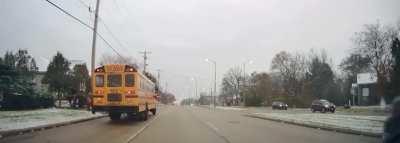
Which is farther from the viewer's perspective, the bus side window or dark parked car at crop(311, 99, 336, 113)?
dark parked car at crop(311, 99, 336, 113)

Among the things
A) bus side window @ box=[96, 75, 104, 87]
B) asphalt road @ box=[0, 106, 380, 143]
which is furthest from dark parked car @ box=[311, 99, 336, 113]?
bus side window @ box=[96, 75, 104, 87]

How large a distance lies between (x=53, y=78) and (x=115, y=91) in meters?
32.5

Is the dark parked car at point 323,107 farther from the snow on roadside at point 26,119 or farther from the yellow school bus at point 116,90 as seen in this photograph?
the snow on roadside at point 26,119

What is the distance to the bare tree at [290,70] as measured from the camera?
9906cm

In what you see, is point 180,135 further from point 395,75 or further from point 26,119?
point 395,75

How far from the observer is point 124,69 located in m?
26.5

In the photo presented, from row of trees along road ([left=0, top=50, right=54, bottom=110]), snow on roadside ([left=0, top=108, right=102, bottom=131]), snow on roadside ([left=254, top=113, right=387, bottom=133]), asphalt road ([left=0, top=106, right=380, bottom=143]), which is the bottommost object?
asphalt road ([left=0, top=106, right=380, bottom=143])

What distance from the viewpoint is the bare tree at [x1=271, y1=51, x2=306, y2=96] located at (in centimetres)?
9906

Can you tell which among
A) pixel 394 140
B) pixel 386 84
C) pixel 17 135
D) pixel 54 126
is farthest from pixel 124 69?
pixel 386 84

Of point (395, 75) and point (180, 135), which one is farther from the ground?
point (395, 75)

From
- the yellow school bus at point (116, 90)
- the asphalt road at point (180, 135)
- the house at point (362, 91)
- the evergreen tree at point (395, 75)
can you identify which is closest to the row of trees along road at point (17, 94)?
the yellow school bus at point (116, 90)

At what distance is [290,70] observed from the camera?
102125mm

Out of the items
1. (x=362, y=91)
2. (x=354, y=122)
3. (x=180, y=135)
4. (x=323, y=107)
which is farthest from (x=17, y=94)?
(x=362, y=91)

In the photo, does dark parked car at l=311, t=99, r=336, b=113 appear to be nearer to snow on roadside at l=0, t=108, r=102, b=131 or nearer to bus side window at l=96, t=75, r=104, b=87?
snow on roadside at l=0, t=108, r=102, b=131
